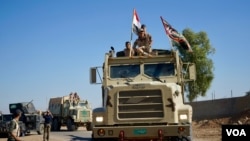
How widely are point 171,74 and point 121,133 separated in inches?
93.5

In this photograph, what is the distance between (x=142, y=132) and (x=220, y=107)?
2511cm

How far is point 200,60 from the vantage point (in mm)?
40969

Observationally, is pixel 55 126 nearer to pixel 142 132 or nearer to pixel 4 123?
pixel 4 123

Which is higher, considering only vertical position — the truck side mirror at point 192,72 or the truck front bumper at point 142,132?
the truck side mirror at point 192,72

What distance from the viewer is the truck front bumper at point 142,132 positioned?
987 cm

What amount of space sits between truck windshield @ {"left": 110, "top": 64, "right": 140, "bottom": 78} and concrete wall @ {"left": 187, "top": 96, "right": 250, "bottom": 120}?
21.2 m

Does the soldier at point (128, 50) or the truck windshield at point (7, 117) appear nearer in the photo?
the soldier at point (128, 50)

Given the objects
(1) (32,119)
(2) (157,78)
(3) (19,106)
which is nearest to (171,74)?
(2) (157,78)

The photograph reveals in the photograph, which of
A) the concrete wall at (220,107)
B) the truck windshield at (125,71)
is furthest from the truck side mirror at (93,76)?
the concrete wall at (220,107)

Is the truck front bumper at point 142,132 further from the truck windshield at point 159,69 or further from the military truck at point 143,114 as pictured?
the truck windshield at point 159,69

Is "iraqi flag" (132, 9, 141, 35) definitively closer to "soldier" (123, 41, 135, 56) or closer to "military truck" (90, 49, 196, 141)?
"soldier" (123, 41, 135, 56)

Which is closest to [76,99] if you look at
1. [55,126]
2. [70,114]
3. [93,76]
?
[70,114]

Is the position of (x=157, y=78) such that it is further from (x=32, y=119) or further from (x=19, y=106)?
(x=19, y=106)

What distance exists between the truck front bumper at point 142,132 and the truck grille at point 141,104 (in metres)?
0.33
